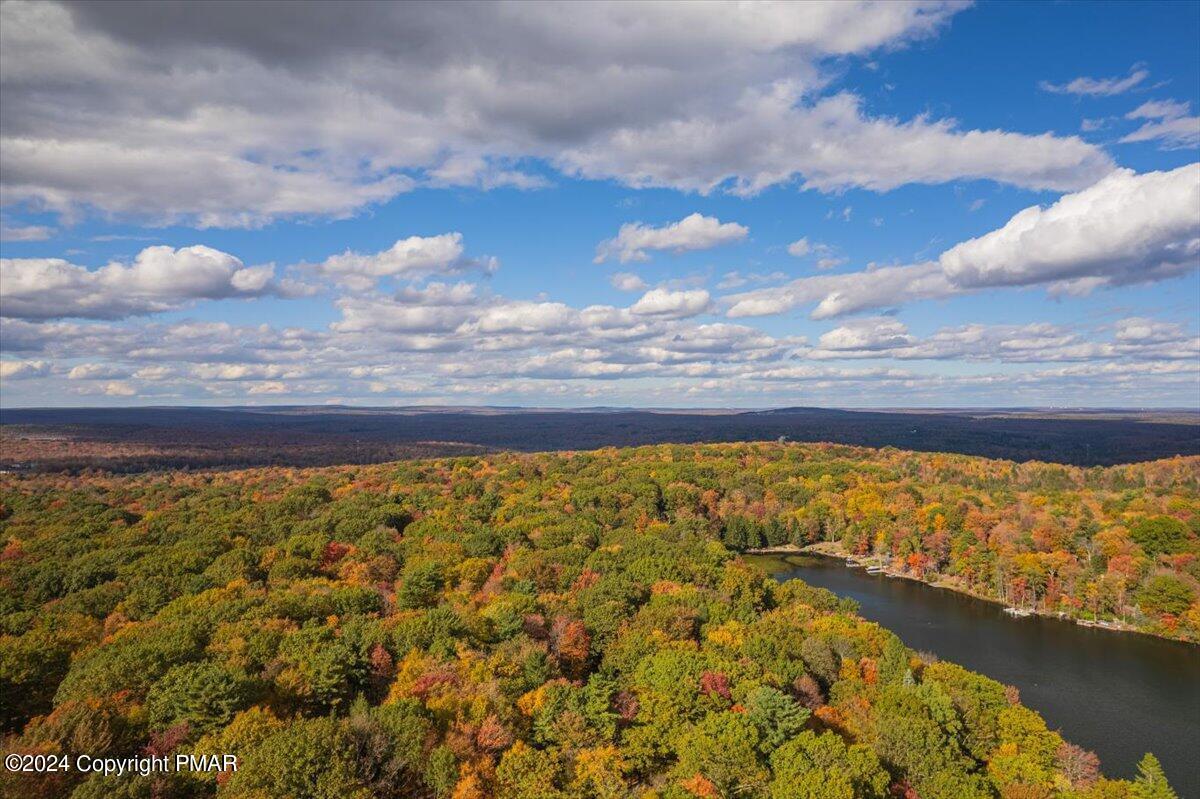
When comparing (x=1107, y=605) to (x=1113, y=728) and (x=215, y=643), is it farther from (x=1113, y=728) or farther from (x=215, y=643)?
(x=215, y=643)

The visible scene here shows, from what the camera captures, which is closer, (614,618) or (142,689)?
(142,689)

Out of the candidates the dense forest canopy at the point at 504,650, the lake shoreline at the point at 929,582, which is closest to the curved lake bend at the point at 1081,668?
the lake shoreline at the point at 929,582

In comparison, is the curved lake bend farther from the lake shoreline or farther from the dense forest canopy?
the dense forest canopy

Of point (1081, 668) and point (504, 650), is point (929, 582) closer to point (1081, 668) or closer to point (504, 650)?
point (1081, 668)

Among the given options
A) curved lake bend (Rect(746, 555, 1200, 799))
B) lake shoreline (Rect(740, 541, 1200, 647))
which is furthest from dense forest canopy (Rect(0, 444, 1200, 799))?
curved lake bend (Rect(746, 555, 1200, 799))

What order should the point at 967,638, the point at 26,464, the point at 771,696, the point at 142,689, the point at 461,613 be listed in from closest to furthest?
the point at 142,689, the point at 771,696, the point at 461,613, the point at 967,638, the point at 26,464

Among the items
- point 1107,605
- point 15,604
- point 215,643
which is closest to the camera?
point 215,643


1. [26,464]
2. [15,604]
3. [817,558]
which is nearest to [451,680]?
[15,604]

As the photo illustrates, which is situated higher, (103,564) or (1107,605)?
(103,564)

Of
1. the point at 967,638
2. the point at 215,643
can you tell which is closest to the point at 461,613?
the point at 215,643
